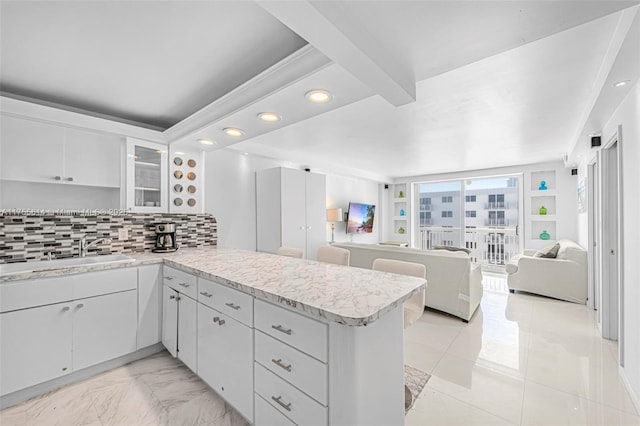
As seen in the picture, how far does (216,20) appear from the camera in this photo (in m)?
1.49

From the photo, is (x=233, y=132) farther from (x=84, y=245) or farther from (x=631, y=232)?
(x=631, y=232)

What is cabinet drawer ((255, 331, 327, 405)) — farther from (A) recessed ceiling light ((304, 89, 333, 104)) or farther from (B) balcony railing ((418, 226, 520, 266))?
(B) balcony railing ((418, 226, 520, 266))

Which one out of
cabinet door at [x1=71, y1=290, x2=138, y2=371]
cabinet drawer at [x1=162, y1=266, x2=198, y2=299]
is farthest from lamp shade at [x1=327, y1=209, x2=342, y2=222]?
cabinet door at [x1=71, y1=290, x2=138, y2=371]

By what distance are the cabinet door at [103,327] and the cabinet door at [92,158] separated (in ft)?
3.73

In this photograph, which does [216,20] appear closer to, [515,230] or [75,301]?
[75,301]

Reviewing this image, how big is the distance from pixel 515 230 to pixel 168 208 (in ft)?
22.2

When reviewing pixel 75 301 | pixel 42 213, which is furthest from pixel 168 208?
pixel 75 301

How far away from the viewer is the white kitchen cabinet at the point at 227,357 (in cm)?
149

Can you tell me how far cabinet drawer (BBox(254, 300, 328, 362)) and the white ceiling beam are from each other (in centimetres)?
124

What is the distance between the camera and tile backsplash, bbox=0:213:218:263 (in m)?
2.24

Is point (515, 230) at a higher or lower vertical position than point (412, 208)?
lower

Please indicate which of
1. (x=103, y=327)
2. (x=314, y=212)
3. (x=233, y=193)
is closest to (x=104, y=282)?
(x=103, y=327)

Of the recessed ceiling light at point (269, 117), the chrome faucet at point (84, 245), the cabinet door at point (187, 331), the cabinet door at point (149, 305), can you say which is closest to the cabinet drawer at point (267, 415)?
the cabinet door at point (187, 331)

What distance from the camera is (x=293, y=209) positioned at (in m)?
4.20
